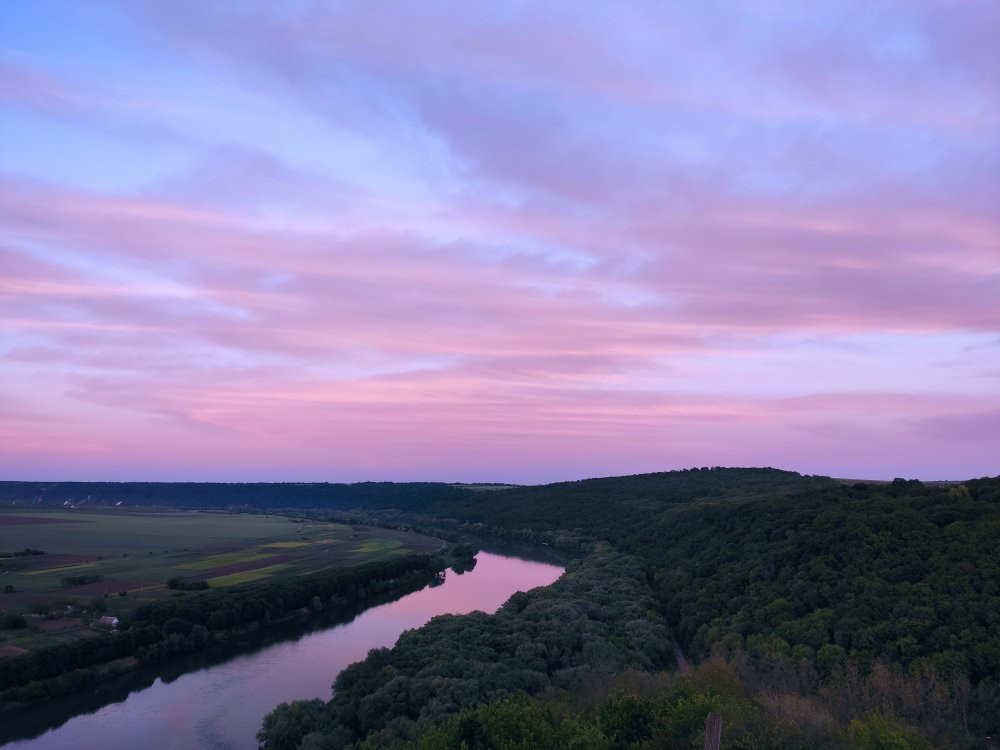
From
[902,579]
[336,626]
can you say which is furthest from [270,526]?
[902,579]

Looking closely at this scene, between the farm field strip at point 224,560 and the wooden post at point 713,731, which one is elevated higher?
the wooden post at point 713,731

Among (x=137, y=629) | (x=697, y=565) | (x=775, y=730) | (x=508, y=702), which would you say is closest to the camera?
(x=775, y=730)

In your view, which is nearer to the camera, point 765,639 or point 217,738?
point 217,738

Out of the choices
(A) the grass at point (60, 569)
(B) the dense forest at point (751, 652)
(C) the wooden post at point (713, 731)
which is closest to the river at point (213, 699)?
(B) the dense forest at point (751, 652)

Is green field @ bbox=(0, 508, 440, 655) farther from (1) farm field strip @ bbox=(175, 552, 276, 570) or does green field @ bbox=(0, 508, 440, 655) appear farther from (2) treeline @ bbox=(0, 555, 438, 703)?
(2) treeline @ bbox=(0, 555, 438, 703)

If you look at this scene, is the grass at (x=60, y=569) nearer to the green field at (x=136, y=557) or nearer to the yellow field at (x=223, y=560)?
the green field at (x=136, y=557)

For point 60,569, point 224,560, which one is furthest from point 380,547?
point 60,569

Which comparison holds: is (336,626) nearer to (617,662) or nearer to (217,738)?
(217,738)
